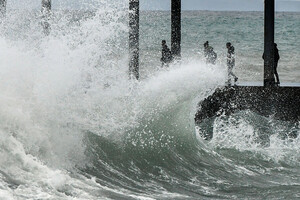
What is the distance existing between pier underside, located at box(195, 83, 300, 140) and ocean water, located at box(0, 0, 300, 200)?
123 centimetres

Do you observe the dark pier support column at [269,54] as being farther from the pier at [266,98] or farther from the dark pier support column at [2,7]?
the dark pier support column at [2,7]

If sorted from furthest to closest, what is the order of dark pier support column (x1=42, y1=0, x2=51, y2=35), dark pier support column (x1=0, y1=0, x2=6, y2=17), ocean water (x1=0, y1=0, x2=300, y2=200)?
dark pier support column (x1=42, y1=0, x2=51, y2=35) → dark pier support column (x1=0, y1=0, x2=6, y2=17) → ocean water (x1=0, y1=0, x2=300, y2=200)

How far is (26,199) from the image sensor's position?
24.8 ft

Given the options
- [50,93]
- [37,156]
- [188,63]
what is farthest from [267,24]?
[37,156]

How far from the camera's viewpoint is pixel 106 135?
434 inches

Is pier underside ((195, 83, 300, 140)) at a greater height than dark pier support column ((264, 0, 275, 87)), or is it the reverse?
dark pier support column ((264, 0, 275, 87))

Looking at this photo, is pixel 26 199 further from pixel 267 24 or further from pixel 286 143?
pixel 267 24

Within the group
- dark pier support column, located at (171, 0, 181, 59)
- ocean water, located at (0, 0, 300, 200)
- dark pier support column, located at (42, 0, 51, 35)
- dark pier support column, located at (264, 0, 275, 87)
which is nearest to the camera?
ocean water, located at (0, 0, 300, 200)

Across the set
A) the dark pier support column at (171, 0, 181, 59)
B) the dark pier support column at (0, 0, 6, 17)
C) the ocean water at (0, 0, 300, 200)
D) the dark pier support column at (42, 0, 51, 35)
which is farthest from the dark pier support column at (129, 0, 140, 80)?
the dark pier support column at (0, 0, 6, 17)

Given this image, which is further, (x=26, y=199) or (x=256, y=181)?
(x=256, y=181)

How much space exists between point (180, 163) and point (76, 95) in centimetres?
188

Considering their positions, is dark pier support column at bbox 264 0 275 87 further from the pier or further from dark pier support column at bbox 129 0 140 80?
dark pier support column at bbox 129 0 140 80

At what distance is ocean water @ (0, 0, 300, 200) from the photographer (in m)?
8.91

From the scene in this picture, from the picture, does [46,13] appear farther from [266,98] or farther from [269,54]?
[266,98]
